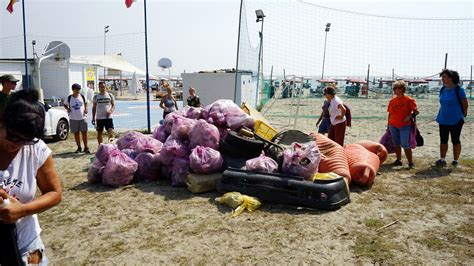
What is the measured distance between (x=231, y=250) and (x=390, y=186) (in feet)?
10.4

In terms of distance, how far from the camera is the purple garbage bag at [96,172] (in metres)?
5.77

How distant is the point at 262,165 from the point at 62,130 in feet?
23.1

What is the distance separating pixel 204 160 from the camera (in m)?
5.30

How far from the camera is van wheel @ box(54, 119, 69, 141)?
986 centimetres

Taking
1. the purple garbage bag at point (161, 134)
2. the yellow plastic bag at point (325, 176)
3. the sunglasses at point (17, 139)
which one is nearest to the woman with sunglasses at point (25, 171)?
the sunglasses at point (17, 139)

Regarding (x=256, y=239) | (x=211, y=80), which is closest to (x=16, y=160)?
(x=256, y=239)

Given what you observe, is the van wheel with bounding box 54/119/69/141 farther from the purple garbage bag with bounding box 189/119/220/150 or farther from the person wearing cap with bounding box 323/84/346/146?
the person wearing cap with bounding box 323/84/346/146

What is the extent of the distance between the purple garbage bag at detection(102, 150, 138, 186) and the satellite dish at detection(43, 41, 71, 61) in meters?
13.5

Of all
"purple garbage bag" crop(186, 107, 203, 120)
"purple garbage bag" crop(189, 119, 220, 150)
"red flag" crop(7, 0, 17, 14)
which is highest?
"red flag" crop(7, 0, 17, 14)

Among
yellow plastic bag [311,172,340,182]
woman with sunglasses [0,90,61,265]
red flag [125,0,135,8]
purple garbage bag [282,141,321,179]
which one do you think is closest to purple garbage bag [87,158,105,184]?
purple garbage bag [282,141,321,179]

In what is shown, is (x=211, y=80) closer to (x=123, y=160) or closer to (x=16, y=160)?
(x=123, y=160)

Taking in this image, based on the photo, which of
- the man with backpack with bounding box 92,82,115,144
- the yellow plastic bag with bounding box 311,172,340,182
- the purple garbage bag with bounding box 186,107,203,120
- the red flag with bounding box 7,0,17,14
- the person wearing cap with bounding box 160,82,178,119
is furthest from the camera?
the red flag with bounding box 7,0,17,14

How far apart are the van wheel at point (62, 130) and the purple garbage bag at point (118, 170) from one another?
495 centimetres

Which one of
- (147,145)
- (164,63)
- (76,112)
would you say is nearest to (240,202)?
(147,145)
